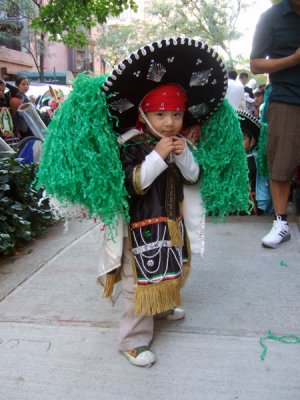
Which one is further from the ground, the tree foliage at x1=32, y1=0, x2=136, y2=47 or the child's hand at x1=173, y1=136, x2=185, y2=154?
the tree foliage at x1=32, y1=0, x2=136, y2=47

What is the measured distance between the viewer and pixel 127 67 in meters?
1.89

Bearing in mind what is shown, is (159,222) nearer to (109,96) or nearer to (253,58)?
(109,96)

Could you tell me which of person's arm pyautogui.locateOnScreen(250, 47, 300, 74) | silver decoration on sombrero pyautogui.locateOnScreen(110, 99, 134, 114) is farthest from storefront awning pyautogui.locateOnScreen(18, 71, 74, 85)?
silver decoration on sombrero pyautogui.locateOnScreen(110, 99, 134, 114)

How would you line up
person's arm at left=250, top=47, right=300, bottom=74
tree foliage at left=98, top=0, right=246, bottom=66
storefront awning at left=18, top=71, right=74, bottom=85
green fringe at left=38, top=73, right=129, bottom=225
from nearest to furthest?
green fringe at left=38, top=73, right=129, bottom=225
person's arm at left=250, top=47, right=300, bottom=74
storefront awning at left=18, top=71, right=74, bottom=85
tree foliage at left=98, top=0, right=246, bottom=66

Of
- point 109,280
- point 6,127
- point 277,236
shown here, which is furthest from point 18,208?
point 6,127

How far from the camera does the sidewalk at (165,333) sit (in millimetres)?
1912

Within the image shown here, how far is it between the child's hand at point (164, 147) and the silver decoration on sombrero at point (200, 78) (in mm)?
337

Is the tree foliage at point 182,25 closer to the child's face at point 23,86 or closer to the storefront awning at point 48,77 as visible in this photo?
the storefront awning at point 48,77

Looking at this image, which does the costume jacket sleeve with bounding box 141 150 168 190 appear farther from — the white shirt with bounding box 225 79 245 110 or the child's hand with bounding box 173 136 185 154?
the white shirt with bounding box 225 79 245 110

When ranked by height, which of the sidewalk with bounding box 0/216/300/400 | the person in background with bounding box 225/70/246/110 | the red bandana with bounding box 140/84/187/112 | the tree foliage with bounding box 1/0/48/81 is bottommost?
the sidewalk with bounding box 0/216/300/400

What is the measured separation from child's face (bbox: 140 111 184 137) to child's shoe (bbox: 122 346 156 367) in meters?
1.02

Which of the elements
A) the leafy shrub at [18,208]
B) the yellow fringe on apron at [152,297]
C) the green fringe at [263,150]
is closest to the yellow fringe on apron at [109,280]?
the yellow fringe on apron at [152,297]

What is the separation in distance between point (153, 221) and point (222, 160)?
1.57 feet

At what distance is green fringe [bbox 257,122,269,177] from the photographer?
404 centimetres
